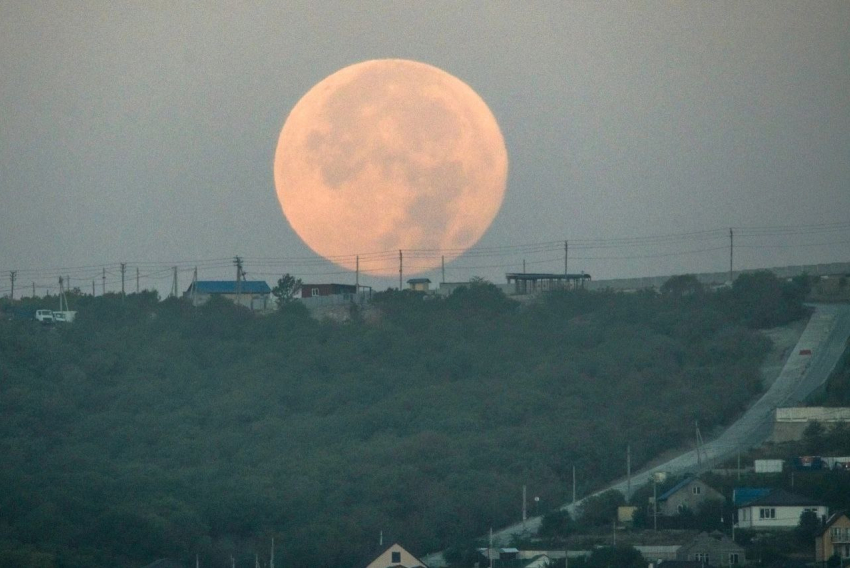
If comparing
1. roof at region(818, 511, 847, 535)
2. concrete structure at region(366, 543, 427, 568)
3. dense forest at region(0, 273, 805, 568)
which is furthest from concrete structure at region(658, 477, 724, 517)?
concrete structure at region(366, 543, 427, 568)

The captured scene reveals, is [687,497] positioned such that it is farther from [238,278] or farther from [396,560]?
[238,278]

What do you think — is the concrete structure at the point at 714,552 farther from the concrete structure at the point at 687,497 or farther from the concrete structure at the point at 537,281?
the concrete structure at the point at 537,281

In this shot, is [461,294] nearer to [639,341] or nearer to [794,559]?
[639,341]

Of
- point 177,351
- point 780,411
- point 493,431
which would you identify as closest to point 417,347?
point 177,351

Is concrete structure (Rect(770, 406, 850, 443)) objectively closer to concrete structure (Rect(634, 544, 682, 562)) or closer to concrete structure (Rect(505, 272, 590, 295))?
concrete structure (Rect(634, 544, 682, 562))

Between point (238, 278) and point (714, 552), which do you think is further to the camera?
point (238, 278)

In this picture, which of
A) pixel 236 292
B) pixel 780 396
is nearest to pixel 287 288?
pixel 236 292
